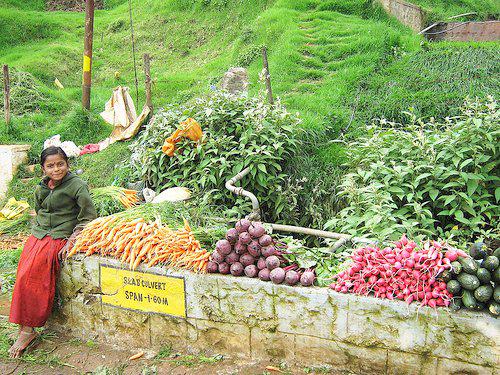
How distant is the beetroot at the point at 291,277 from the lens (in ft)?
12.2

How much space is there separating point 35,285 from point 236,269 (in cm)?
190

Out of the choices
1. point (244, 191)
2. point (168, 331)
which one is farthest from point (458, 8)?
point (168, 331)

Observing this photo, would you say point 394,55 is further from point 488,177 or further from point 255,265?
point 255,265

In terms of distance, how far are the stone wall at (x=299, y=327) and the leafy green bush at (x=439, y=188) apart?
0.84m

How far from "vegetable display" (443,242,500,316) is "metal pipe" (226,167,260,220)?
6.40 ft

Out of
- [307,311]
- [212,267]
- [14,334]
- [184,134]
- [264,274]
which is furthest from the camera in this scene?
[184,134]

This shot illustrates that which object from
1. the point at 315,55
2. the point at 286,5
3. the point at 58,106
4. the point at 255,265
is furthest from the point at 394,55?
the point at 58,106

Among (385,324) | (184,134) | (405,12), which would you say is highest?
(405,12)

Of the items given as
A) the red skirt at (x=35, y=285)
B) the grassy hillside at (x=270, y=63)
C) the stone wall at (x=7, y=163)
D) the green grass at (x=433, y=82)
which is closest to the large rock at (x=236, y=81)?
the grassy hillside at (x=270, y=63)

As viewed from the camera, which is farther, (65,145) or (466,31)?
(466,31)

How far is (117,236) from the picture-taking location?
4.50 metres

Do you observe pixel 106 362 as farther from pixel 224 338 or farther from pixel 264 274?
pixel 264 274

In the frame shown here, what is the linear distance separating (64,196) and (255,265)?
1.92m

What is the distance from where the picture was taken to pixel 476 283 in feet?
10.8
